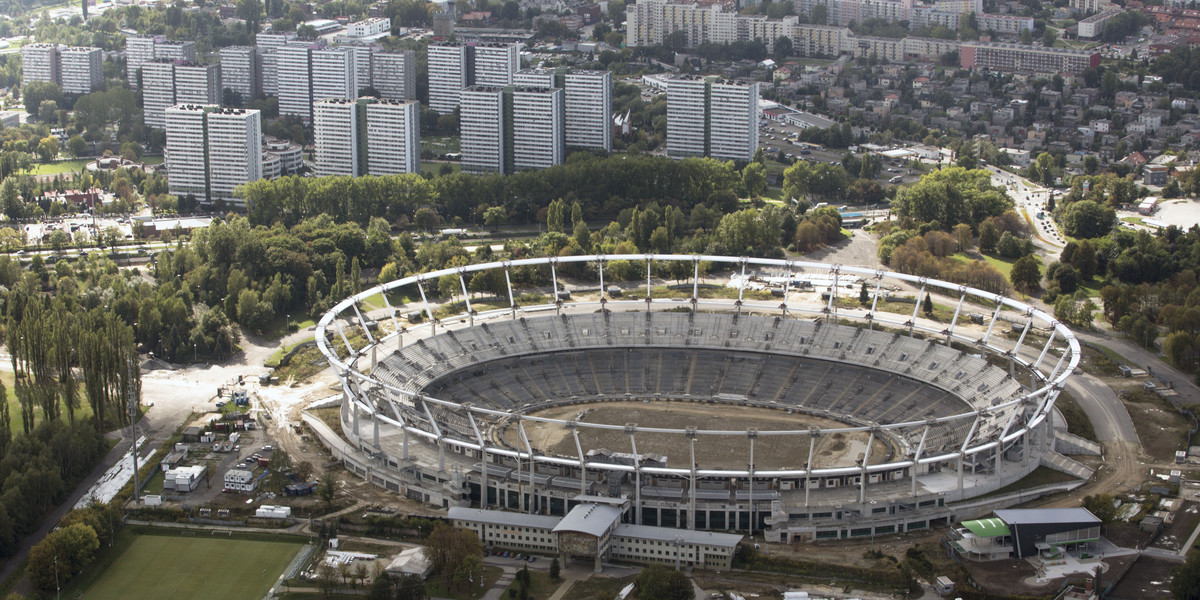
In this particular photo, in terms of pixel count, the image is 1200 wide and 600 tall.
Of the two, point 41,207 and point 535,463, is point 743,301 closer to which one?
point 535,463

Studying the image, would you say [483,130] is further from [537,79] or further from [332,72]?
[332,72]

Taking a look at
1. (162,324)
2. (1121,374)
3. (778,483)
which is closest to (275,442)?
(162,324)

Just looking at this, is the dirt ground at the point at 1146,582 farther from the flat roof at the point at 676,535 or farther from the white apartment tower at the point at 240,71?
the white apartment tower at the point at 240,71

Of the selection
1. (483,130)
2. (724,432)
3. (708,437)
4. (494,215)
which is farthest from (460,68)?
(724,432)

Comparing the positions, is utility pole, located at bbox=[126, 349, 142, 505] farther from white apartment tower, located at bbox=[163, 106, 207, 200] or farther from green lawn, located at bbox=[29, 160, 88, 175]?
green lawn, located at bbox=[29, 160, 88, 175]

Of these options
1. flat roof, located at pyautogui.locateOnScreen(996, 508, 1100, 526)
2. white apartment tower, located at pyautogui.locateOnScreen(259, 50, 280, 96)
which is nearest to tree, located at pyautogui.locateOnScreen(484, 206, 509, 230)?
white apartment tower, located at pyautogui.locateOnScreen(259, 50, 280, 96)

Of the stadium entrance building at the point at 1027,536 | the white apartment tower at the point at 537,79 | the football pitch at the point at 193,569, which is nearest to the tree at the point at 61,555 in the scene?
the football pitch at the point at 193,569
